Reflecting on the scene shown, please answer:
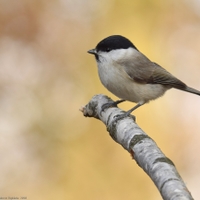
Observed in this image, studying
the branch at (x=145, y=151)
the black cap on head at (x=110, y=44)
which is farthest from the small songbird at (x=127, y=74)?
the branch at (x=145, y=151)

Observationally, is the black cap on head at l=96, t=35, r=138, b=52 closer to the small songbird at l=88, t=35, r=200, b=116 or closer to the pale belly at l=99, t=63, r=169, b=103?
the small songbird at l=88, t=35, r=200, b=116

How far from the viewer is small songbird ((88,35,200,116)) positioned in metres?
2.45

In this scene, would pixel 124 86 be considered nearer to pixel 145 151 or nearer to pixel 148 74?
pixel 148 74

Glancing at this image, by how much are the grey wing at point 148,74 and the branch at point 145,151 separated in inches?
11.5

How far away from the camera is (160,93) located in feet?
8.69

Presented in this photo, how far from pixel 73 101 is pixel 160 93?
117 cm

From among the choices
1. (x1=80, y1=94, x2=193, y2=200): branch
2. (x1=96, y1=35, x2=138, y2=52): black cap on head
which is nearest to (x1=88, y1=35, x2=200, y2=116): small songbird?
(x1=96, y1=35, x2=138, y2=52): black cap on head

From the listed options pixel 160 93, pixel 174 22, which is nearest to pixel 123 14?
pixel 174 22

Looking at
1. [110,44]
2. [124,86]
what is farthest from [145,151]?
[110,44]

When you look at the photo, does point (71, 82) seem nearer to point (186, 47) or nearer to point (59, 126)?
point (59, 126)

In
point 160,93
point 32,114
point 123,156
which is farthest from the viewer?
point 32,114

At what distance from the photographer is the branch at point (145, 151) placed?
48.1 inches

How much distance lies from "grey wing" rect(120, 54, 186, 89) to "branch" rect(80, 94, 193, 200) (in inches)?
11.5

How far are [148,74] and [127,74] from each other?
0.19m
